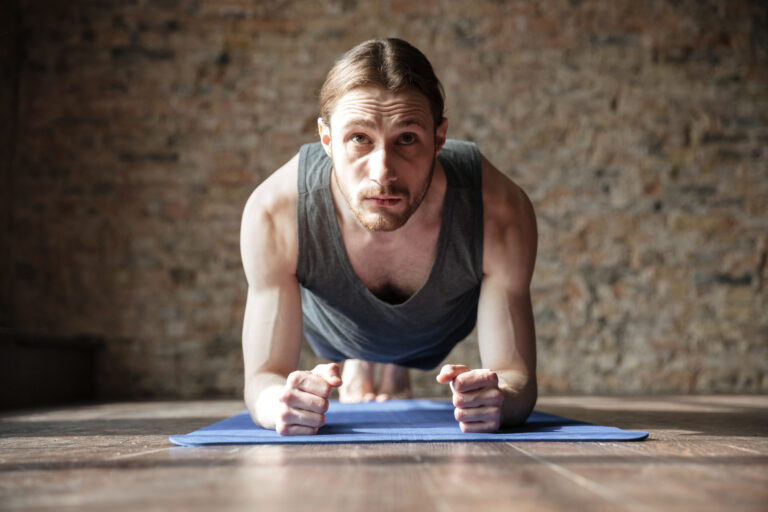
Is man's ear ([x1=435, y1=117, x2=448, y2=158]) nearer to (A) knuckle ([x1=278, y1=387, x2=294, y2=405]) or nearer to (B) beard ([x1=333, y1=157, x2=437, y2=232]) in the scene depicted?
(B) beard ([x1=333, y1=157, x2=437, y2=232])

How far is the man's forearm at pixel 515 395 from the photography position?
62.5 inches

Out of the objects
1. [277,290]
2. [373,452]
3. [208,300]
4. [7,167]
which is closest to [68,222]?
[7,167]

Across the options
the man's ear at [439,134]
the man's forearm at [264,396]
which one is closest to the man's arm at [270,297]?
the man's forearm at [264,396]

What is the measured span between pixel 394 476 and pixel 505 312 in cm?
85

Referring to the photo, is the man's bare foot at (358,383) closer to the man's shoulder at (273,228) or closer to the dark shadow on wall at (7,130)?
the man's shoulder at (273,228)

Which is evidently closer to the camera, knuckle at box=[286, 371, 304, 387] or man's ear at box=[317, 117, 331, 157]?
knuckle at box=[286, 371, 304, 387]

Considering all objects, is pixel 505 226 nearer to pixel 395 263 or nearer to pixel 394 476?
pixel 395 263

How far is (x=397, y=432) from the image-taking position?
1.52m

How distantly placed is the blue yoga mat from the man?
58mm

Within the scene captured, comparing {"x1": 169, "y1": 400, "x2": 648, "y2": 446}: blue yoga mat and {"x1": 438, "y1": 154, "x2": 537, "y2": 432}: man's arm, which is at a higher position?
{"x1": 438, "y1": 154, "x2": 537, "y2": 432}: man's arm

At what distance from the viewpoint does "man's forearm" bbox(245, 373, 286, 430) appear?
61.8 inches

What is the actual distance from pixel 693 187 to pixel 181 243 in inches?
140

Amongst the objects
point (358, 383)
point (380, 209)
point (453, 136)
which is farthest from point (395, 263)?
point (453, 136)

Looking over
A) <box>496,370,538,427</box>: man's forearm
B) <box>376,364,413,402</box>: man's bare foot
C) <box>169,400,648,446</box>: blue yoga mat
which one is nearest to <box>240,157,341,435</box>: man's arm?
<box>169,400,648,446</box>: blue yoga mat
